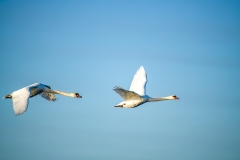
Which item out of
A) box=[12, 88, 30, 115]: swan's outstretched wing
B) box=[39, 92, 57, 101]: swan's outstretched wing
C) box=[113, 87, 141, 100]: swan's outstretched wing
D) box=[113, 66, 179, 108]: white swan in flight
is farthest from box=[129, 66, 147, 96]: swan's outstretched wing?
box=[12, 88, 30, 115]: swan's outstretched wing

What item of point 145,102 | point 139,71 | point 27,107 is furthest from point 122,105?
point 27,107

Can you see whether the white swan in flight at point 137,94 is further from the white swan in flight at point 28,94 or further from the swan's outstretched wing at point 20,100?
the swan's outstretched wing at point 20,100

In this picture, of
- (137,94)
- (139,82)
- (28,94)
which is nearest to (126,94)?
(137,94)

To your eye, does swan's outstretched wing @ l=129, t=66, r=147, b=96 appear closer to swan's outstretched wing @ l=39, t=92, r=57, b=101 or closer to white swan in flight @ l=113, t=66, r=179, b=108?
white swan in flight @ l=113, t=66, r=179, b=108

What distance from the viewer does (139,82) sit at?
58.4m

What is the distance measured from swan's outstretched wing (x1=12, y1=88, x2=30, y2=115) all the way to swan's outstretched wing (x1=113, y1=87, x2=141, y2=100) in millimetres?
6794

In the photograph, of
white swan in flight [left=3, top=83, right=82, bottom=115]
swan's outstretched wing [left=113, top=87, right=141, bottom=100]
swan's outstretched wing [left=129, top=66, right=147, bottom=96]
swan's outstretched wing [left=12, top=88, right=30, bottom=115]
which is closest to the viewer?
A: swan's outstretched wing [left=12, top=88, right=30, bottom=115]

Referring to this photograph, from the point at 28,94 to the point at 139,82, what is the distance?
12.8 m

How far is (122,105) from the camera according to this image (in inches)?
2142

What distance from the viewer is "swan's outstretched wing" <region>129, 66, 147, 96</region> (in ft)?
188

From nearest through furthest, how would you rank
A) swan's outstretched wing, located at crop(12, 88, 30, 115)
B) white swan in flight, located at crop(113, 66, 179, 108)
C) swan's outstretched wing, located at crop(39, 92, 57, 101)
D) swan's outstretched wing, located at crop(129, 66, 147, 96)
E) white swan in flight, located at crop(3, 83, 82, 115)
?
1. swan's outstretched wing, located at crop(12, 88, 30, 115)
2. white swan in flight, located at crop(3, 83, 82, 115)
3. white swan in flight, located at crop(113, 66, 179, 108)
4. swan's outstretched wing, located at crop(129, 66, 147, 96)
5. swan's outstretched wing, located at crop(39, 92, 57, 101)

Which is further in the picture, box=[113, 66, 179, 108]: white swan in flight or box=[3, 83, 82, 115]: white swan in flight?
box=[113, 66, 179, 108]: white swan in flight

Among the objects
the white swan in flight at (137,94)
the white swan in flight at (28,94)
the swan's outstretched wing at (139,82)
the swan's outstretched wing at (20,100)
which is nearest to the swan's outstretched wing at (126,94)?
the white swan in flight at (137,94)

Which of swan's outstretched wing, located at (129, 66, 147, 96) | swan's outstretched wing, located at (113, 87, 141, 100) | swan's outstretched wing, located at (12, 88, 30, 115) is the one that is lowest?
swan's outstretched wing, located at (12, 88, 30, 115)
